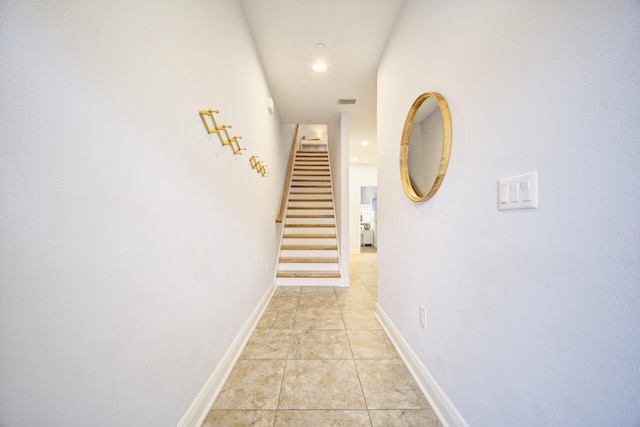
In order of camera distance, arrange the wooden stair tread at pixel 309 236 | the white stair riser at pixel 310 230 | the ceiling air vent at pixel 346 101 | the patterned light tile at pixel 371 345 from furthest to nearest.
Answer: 1. the white stair riser at pixel 310 230
2. the wooden stair tread at pixel 309 236
3. the ceiling air vent at pixel 346 101
4. the patterned light tile at pixel 371 345

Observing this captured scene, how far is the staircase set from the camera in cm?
349

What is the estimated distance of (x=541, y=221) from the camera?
0.67 m

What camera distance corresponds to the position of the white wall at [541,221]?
0.51 m

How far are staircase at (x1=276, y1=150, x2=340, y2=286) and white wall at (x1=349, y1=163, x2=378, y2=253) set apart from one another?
1387 mm

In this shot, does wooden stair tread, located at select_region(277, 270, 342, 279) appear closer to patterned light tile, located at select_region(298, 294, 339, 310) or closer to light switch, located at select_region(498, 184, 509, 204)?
patterned light tile, located at select_region(298, 294, 339, 310)

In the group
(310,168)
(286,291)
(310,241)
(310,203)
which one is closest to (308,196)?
A: (310,203)

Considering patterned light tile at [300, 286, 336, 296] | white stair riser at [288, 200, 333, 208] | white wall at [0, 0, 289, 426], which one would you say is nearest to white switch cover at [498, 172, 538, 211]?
white wall at [0, 0, 289, 426]

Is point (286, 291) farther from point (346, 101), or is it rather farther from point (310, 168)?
point (310, 168)

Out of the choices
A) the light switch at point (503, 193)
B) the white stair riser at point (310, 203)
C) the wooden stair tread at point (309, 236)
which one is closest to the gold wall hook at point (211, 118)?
the light switch at point (503, 193)

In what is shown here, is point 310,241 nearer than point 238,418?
No

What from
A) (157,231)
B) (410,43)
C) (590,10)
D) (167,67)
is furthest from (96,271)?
(410,43)

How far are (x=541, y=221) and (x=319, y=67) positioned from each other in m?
2.49

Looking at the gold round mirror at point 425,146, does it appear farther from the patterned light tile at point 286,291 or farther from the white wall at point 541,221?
the patterned light tile at point 286,291

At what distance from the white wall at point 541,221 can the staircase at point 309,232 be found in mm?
2396
